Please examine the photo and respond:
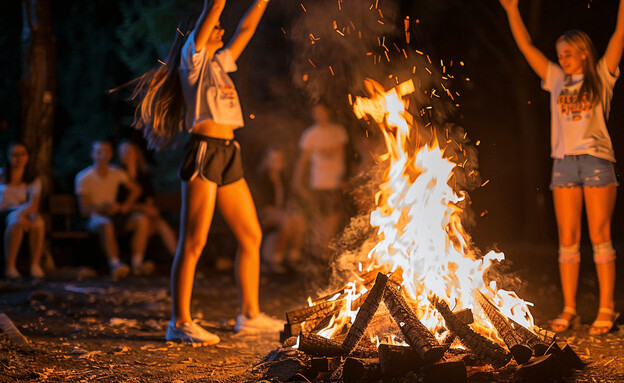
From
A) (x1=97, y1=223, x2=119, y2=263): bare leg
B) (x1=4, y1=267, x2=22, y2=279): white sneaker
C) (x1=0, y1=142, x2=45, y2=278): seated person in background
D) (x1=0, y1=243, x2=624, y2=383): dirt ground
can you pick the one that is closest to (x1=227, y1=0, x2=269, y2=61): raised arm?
(x1=0, y1=243, x2=624, y2=383): dirt ground

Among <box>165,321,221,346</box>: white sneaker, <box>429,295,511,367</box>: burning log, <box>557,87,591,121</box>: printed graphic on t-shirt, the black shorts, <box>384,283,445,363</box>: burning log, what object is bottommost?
<box>165,321,221,346</box>: white sneaker

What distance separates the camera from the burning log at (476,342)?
4.24 metres

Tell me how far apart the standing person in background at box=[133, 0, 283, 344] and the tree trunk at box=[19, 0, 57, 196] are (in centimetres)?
506

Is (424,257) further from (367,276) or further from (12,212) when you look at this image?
(12,212)

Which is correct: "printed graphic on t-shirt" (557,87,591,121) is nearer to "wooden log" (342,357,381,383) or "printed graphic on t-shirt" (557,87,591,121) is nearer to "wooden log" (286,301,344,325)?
"wooden log" (286,301,344,325)

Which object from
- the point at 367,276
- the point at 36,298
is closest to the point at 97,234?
the point at 36,298

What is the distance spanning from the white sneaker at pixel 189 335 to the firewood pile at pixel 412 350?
0.84 metres

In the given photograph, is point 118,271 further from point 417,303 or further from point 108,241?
point 417,303

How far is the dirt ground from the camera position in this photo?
4.73 metres

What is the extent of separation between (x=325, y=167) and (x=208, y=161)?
13.0ft

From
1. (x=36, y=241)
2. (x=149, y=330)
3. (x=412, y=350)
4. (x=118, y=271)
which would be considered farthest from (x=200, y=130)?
(x=36, y=241)

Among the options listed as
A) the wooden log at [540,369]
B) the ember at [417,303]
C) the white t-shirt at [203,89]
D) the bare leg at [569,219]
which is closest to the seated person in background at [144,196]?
the white t-shirt at [203,89]

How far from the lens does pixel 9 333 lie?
5336mm

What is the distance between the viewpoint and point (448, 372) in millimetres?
4023
